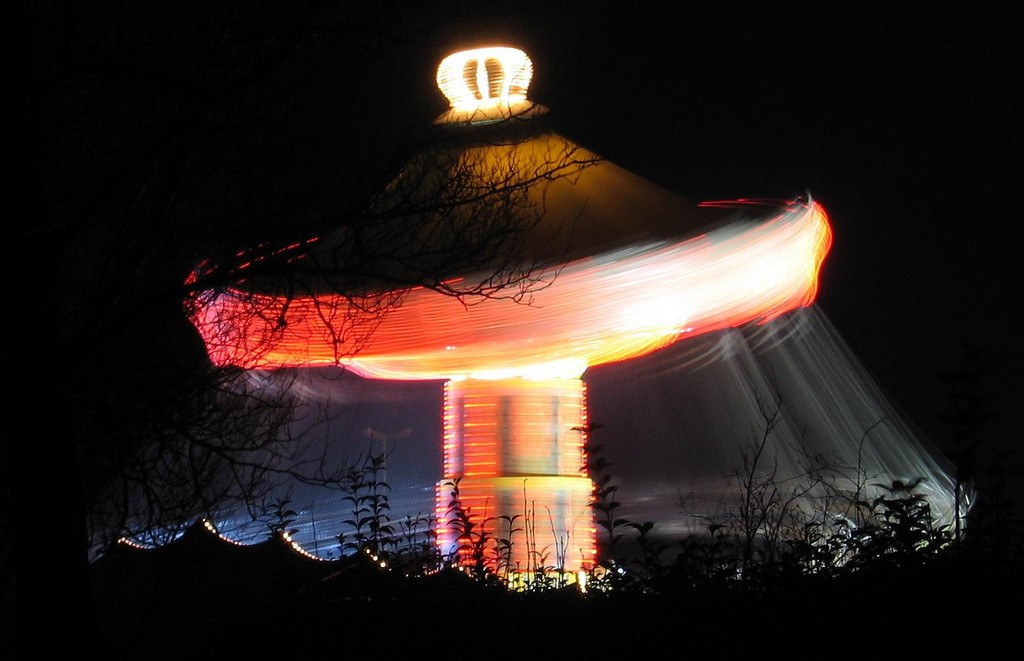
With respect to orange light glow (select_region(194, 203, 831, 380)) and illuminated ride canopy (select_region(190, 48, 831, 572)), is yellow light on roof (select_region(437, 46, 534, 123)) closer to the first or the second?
illuminated ride canopy (select_region(190, 48, 831, 572))

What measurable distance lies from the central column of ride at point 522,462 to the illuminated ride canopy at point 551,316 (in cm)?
1

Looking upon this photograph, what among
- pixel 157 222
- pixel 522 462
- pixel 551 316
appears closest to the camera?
pixel 157 222

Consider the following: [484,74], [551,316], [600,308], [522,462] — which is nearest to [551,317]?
[551,316]

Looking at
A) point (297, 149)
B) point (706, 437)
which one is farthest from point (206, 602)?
point (706, 437)

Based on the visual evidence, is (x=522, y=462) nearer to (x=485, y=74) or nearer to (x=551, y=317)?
(x=551, y=317)

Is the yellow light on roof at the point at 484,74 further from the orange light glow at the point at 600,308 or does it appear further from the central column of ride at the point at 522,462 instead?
the central column of ride at the point at 522,462

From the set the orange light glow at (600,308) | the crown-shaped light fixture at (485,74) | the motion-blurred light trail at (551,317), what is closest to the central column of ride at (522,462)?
the motion-blurred light trail at (551,317)

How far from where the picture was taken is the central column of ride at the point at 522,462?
35.9ft

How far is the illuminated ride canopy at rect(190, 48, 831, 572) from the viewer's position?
9797 mm

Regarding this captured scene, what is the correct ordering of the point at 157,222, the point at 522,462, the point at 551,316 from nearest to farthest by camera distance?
the point at 157,222, the point at 551,316, the point at 522,462

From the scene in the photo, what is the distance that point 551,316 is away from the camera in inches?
392

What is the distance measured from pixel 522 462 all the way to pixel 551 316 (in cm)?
177

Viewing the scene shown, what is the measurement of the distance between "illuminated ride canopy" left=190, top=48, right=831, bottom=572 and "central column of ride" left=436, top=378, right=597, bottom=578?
14 mm

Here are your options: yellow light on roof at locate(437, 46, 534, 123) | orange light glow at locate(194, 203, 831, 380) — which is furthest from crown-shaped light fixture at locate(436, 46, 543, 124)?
orange light glow at locate(194, 203, 831, 380)
